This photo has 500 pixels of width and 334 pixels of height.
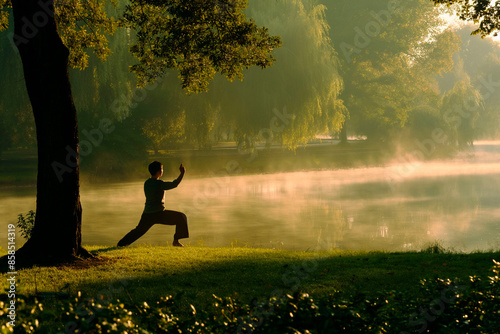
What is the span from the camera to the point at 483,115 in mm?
72375

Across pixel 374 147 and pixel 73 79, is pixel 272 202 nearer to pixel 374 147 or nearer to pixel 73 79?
pixel 73 79

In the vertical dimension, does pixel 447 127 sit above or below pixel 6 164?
above

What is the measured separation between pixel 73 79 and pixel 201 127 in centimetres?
730

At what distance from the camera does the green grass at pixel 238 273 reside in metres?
7.66

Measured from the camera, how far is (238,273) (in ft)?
28.8

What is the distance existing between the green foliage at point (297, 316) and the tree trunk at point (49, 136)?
465 centimetres

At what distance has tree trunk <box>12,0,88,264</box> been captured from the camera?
29.1 feet

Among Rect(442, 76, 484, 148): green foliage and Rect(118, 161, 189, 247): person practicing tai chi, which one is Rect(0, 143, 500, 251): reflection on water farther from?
Rect(442, 76, 484, 148): green foliage

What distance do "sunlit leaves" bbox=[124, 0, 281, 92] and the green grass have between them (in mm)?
3452

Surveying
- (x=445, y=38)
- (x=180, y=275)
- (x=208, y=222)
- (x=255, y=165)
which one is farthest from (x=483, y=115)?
(x=180, y=275)

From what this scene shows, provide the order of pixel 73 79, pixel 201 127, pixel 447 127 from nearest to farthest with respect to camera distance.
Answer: pixel 73 79
pixel 201 127
pixel 447 127

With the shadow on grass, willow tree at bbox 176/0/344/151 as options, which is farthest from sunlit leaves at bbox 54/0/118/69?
willow tree at bbox 176/0/344/151

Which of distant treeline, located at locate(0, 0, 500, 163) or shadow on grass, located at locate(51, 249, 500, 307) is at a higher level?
distant treeline, located at locate(0, 0, 500, 163)

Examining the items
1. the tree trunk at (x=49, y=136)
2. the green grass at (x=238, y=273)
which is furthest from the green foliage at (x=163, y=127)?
the tree trunk at (x=49, y=136)
